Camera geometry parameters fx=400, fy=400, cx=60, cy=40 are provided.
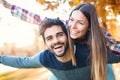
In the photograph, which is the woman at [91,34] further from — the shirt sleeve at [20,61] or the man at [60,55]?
the shirt sleeve at [20,61]

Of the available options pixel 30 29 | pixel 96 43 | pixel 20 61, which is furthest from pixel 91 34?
pixel 30 29

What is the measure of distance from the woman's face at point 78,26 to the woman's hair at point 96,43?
1cm

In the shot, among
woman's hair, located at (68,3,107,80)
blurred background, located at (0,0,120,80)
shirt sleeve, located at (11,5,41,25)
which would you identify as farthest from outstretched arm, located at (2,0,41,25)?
blurred background, located at (0,0,120,80)

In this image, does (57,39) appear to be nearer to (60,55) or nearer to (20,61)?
(60,55)

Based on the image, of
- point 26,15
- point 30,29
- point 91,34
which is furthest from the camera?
point 30,29

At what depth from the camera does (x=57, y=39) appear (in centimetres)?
146

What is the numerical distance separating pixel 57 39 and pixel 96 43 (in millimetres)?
142

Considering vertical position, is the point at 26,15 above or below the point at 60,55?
above

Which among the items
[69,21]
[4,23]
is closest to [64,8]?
[4,23]

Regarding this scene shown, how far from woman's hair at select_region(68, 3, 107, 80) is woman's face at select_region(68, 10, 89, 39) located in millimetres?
14

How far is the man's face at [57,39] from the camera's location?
146 centimetres

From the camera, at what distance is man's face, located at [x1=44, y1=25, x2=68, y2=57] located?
4.78ft

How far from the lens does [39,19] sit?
159cm

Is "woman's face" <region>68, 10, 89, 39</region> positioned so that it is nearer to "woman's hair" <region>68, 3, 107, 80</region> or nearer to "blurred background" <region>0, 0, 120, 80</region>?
"woman's hair" <region>68, 3, 107, 80</region>
